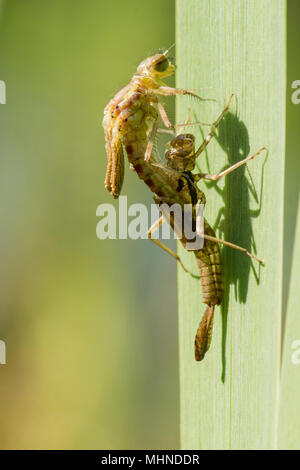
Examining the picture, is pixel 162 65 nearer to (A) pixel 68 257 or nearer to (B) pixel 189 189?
(B) pixel 189 189

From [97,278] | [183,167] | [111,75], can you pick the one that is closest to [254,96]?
[183,167]

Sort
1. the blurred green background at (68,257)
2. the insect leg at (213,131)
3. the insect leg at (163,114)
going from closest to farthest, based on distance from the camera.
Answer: the insect leg at (213,131)
the insect leg at (163,114)
the blurred green background at (68,257)

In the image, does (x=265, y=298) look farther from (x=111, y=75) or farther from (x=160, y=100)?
(x=111, y=75)

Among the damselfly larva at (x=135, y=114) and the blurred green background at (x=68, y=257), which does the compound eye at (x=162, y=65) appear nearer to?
the damselfly larva at (x=135, y=114)

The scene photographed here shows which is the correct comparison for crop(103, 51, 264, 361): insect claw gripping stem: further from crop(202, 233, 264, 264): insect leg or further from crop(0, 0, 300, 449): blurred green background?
crop(0, 0, 300, 449): blurred green background

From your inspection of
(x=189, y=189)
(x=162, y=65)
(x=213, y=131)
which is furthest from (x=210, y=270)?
(x=162, y=65)

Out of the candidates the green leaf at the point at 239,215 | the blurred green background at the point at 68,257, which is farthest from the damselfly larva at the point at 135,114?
the blurred green background at the point at 68,257
